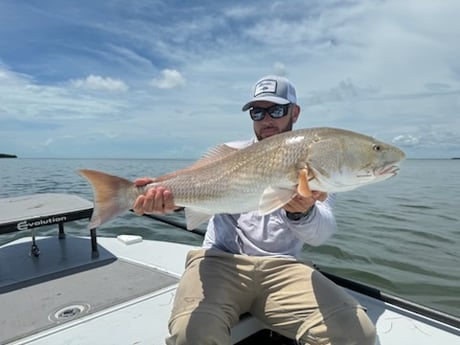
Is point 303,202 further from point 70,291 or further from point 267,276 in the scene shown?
point 70,291

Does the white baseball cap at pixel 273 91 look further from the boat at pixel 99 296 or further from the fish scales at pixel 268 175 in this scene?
the boat at pixel 99 296

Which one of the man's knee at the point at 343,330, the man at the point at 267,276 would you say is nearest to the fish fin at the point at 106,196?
the man at the point at 267,276

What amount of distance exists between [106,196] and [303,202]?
1.50 m

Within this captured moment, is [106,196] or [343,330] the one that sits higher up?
[106,196]

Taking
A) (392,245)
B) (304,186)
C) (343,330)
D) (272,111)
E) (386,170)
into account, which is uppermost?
(272,111)

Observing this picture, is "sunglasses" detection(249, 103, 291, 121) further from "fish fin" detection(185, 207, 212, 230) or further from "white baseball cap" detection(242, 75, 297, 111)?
"fish fin" detection(185, 207, 212, 230)

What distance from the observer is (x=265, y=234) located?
315cm

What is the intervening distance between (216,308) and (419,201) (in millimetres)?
14668

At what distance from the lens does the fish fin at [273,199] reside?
2.38 m

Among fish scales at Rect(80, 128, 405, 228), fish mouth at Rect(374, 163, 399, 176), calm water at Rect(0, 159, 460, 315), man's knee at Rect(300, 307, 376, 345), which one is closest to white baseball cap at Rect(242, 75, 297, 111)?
fish scales at Rect(80, 128, 405, 228)

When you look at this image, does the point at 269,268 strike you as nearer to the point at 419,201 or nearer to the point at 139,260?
the point at 139,260

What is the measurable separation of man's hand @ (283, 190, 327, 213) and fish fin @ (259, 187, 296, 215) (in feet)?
0.55

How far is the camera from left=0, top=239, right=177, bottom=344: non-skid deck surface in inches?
120

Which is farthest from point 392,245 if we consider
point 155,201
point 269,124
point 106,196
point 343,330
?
point 106,196
